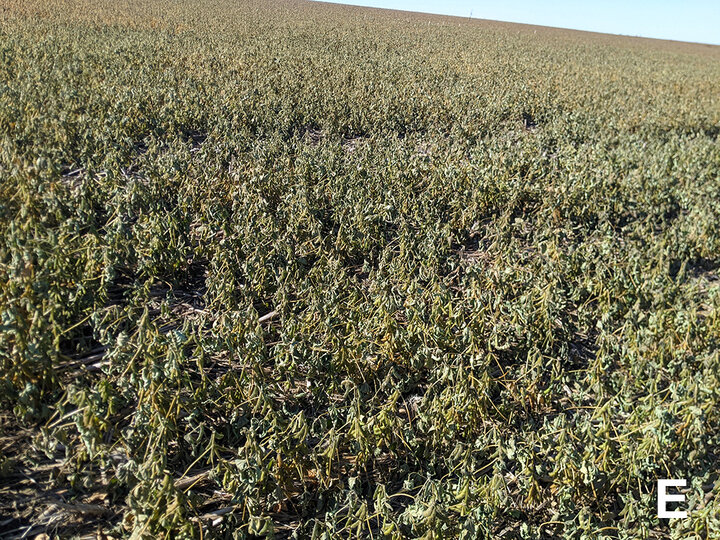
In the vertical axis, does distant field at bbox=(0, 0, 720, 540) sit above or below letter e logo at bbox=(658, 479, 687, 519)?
above

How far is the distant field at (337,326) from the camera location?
2.48 metres

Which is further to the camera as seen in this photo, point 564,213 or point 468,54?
point 468,54

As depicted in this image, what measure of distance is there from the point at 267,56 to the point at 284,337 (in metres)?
14.2

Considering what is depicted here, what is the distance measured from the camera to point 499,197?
253 inches

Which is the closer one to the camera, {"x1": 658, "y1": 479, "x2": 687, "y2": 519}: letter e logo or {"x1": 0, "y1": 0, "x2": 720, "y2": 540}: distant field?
{"x1": 0, "y1": 0, "x2": 720, "y2": 540}: distant field

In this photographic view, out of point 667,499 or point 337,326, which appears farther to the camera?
point 337,326

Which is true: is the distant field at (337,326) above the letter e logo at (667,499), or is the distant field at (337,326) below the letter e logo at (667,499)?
above

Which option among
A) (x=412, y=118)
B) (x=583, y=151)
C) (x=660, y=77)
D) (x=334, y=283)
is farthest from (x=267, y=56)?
(x=660, y=77)

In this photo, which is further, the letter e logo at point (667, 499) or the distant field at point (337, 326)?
the letter e logo at point (667, 499)

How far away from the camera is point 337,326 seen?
379cm

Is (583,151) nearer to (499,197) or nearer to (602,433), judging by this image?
(499,197)

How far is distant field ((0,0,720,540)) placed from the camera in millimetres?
2484

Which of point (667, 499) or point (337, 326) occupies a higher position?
point (337, 326)

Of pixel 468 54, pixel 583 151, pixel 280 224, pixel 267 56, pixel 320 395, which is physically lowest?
pixel 320 395
